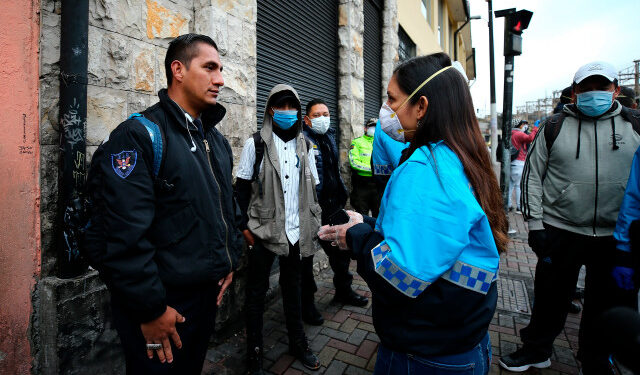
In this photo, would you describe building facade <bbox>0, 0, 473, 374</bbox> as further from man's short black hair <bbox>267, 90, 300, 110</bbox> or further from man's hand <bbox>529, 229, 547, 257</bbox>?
man's hand <bbox>529, 229, 547, 257</bbox>

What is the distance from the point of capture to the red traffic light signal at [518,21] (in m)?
7.07

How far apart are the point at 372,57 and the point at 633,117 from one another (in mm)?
5269

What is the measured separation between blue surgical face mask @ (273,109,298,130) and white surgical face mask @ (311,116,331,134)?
0.64m

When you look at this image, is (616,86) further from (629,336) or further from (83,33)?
(83,33)

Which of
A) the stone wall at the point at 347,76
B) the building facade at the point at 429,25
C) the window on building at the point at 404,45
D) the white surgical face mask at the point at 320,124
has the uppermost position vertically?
the building facade at the point at 429,25

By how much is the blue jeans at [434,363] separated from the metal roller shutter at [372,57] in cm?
581

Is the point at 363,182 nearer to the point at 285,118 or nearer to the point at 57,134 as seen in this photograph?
the point at 285,118

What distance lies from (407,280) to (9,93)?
7.01ft

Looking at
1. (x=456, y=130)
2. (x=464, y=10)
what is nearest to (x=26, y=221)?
(x=456, y=130)

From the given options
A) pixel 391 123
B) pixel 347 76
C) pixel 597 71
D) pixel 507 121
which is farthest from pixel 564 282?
pixel 507 121

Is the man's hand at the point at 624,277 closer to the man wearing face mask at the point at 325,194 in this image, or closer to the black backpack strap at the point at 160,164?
the man wearing face mask at the point at 325,194

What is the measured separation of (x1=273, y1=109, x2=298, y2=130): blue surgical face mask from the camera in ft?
9.48

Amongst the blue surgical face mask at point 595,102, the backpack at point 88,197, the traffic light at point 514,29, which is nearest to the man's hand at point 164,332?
the backpack at point 88,197

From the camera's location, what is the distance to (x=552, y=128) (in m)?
2.77
